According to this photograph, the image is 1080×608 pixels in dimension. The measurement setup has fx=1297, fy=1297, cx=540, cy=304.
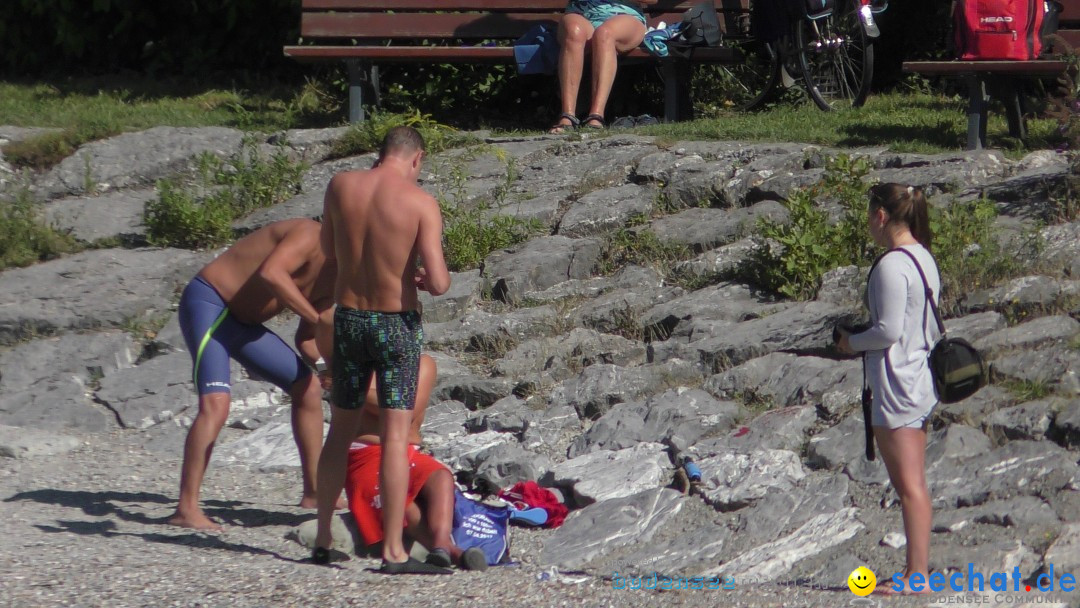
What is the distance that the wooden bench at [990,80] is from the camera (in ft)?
23.3

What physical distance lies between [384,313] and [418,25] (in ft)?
18.8

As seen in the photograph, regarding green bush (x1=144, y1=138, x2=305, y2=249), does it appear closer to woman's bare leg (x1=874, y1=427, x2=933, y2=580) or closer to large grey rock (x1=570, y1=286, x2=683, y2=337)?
large grey rock (x1=570, y1=286, x2=683, y2=337)

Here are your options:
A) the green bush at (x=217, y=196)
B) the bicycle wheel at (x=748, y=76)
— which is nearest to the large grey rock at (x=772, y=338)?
the green bush at (x=217, y=196)

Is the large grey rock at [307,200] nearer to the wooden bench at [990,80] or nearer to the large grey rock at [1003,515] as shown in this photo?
the wooden bench at [990,80]

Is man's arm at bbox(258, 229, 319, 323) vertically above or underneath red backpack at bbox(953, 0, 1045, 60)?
underneath

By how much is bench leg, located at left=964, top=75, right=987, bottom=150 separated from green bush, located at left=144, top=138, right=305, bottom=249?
420cm

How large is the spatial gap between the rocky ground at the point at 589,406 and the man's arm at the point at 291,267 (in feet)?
2.82

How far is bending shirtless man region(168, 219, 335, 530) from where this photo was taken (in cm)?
489

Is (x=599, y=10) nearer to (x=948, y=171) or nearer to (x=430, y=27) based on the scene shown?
(x=430, y=27)

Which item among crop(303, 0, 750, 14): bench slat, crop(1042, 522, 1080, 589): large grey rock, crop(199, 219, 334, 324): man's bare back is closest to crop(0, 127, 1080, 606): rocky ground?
crop(1042, 522, 1080, 589): large grey rock

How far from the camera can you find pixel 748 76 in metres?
10.0

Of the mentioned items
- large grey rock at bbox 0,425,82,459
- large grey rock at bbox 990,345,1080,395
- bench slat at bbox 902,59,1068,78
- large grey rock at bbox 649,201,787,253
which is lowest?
large grey rock at bbox 0,425,82,459

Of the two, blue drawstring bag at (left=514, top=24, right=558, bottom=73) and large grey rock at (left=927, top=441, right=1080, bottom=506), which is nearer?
large grey rock at (left=927, top=441, right=1080, bottom=506)

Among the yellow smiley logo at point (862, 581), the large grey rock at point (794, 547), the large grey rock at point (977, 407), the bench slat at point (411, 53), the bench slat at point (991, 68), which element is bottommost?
the large grey rock at point (794, 547)
